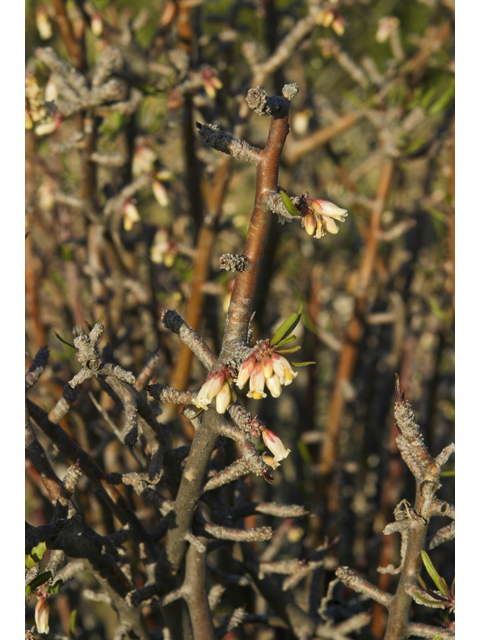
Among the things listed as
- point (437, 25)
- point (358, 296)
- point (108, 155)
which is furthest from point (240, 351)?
point (437, 25)

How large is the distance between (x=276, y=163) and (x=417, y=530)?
0.45 meters

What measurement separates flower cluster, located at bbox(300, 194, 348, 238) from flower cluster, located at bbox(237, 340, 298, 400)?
0.12 metres

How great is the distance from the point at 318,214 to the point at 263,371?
169 millimetres

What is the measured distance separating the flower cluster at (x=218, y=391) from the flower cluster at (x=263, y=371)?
0.07 feet

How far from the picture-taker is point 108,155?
3.85ft

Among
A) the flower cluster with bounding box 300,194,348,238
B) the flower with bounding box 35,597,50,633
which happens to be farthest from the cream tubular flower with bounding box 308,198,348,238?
the flower with bounding box 35,597,50,633

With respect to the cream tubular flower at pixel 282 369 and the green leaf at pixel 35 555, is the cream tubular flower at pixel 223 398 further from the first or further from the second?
the green leaf at pixel 35 555

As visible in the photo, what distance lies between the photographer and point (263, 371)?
0.56 meters

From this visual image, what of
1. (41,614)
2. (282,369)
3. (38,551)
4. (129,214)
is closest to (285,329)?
(282,369)

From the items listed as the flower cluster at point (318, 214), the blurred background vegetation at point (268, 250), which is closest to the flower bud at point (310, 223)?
the flower cluster at point (318, 214)

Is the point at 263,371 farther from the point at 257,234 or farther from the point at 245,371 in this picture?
the point at 257,234

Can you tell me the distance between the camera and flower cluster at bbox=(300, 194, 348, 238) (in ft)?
1.86

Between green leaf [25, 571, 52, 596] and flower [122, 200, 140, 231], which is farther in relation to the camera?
flower [122, 200, 140, 231]

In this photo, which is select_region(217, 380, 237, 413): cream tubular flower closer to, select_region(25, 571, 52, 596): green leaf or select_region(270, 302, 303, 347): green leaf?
select_region(270, 302, 303, 347): green leaf
